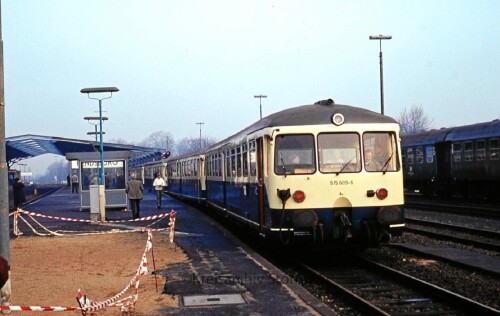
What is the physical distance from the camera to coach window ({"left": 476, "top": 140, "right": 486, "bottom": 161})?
26.3 meters

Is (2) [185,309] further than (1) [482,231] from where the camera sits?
No

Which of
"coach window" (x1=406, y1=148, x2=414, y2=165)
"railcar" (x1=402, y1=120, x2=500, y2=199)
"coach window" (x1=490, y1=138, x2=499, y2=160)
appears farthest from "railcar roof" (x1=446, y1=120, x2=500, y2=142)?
"coach window" (x1=406, y1=148, x2=414, y2=165)

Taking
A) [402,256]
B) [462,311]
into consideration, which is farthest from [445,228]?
[462,311]

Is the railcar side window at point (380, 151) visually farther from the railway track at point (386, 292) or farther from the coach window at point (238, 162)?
the coach window at point (238, 162)

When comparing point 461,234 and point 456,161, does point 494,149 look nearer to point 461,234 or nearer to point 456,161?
point 456,161

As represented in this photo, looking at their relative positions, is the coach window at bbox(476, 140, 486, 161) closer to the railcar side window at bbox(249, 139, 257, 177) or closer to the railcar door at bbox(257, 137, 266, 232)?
the railcar side window at bbox(249, 139, 257, 177)

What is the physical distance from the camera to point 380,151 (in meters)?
11.8

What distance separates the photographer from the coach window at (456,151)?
93.6 ft

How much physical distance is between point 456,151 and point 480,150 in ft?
7.43

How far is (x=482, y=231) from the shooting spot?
1589cm

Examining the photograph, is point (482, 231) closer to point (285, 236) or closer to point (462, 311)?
point (285, 236)

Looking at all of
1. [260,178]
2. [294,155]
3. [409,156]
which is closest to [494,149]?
[409,156]

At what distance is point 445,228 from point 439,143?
13.2 meters

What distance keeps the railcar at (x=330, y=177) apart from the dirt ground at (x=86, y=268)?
2.38 meters
